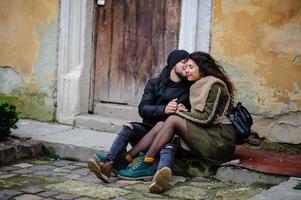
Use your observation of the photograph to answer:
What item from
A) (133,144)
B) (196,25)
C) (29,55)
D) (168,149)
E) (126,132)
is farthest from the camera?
(29,55)

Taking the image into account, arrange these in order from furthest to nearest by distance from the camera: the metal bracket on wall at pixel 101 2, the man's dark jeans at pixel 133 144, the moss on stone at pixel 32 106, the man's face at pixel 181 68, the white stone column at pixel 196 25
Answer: the moss on stone at pixel 32 106, the metal bracket on wall at pixel 101 2, the white stone column at pixel 196 25, the man's face at pixel 181 68, the man's dark jeans at pixel 133 144

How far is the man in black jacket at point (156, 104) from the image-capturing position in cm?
509

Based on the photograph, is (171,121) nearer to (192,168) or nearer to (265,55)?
(192,168)

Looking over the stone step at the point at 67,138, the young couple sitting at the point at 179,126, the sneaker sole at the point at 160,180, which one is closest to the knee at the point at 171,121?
the young couple sitting at the point at 179,126

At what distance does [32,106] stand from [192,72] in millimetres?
2959

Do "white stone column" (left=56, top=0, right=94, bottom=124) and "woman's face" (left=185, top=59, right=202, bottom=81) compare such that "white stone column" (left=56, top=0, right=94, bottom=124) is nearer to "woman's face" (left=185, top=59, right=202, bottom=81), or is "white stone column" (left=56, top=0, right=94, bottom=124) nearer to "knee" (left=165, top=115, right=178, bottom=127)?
"woman's face" (left=185, top=59, right=202, bottom=81)

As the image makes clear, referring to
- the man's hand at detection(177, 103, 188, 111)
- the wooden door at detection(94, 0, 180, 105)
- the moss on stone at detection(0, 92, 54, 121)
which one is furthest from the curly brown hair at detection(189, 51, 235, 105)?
the moss on stone at detection(0, 92, 54, 121)

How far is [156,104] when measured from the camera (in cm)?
535

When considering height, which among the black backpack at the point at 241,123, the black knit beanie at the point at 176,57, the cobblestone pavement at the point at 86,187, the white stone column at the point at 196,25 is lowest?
the cobblestone pavement at the point at 86,187

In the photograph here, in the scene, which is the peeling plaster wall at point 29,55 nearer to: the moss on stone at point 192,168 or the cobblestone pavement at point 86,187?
the cobblestone pavement at point 86,187

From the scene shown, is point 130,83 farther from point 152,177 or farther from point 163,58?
point 152,177

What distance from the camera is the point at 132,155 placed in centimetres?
519

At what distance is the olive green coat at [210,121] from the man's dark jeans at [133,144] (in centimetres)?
26

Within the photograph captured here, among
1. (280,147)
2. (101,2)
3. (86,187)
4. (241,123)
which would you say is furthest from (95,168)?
(101,2)
